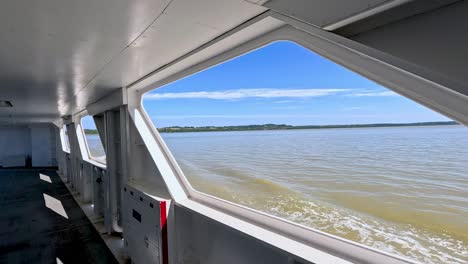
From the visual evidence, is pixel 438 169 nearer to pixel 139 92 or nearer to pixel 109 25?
pixel 109 25

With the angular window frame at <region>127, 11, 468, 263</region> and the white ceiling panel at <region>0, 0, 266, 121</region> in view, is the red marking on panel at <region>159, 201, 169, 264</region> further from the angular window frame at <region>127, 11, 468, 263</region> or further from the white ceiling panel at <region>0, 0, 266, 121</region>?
the white ceiling panel at <region>0, 0, 266, 121</region>

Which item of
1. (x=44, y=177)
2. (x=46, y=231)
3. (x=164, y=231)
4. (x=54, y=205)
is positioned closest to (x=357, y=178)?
(x=164, y=231)

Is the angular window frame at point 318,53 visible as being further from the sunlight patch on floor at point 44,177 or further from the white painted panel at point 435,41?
the sunlight patch on floor at point 44,177

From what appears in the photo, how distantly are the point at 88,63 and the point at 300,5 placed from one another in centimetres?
185

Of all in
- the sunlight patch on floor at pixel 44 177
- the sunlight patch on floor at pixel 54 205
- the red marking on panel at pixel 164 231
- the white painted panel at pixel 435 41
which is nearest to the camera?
the white painted panel at pixel 435 41

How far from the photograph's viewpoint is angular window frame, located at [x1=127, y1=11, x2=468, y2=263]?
2.52ft

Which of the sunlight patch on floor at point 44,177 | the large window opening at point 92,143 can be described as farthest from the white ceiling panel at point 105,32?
the sunlight patch on floor at point 44,177

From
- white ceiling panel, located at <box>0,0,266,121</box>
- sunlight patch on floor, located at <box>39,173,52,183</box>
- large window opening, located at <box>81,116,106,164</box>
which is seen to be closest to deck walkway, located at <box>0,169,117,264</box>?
large window opening, located at <box>81,116,106,164</box>

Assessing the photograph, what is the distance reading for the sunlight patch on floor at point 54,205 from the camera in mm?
5430

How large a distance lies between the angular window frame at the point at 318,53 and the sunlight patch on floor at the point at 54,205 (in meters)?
3.70

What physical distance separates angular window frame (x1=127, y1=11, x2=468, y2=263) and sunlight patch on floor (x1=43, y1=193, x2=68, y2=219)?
12.1 feet

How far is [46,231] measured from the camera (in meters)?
4.32

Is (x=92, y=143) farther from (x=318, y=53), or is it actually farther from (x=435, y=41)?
(x=435, y=41)

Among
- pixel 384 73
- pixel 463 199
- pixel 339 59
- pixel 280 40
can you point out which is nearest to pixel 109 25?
pixel 280 40
